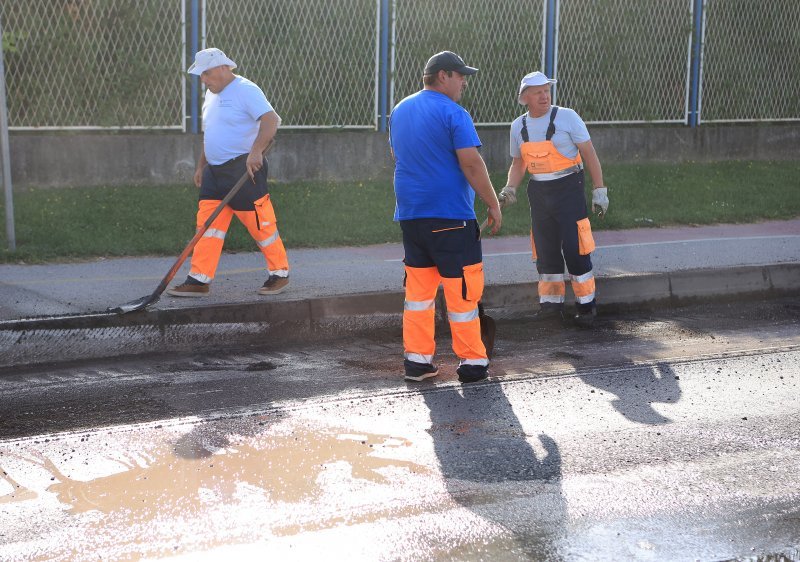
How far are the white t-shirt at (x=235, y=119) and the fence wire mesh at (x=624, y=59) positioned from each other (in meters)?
7.82

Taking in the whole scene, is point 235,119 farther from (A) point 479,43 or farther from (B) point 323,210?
(A) point 479,43

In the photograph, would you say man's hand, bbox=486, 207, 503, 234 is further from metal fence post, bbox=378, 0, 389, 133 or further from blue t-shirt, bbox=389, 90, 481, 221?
metal fence post, bbox=378, 0, 389, 133

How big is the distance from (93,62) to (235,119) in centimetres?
510

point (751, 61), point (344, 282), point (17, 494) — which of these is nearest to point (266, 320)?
point (344, 282)

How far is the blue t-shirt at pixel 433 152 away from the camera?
6.40m

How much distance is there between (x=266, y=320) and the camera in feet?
26.9

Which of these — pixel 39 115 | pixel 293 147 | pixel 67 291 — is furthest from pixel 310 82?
pixel 67 291

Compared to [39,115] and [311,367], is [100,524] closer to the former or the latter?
[311,367]

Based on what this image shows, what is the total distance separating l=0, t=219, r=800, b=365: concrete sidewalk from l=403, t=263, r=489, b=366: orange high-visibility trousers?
1.71 m

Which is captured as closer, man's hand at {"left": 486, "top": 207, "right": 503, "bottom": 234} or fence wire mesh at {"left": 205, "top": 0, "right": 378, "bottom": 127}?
man's hand at {"left": 486, "top": 207, "right": 503, "bottom": 234}

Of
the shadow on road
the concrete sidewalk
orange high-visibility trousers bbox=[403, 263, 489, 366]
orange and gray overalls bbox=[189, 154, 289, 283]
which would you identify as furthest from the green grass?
the shadow on road

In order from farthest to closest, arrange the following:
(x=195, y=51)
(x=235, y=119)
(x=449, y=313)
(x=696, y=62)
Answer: (x=696, y=62) < (x=195, y=51) < (x=235, y=119) < (x=449, y=313)

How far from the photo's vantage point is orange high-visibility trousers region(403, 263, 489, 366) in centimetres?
651

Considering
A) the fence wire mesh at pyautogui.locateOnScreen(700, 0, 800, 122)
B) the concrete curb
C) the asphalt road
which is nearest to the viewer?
the asphalt road
